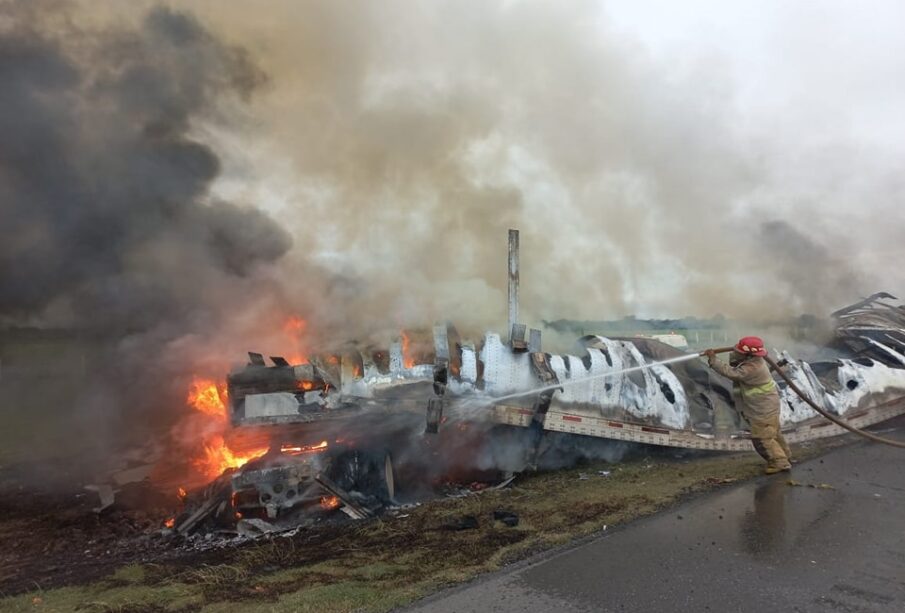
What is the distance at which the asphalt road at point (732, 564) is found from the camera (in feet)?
8.86

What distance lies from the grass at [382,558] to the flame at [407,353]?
142cm

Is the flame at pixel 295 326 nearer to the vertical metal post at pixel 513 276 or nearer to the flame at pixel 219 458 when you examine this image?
the flame at pixel 219 458

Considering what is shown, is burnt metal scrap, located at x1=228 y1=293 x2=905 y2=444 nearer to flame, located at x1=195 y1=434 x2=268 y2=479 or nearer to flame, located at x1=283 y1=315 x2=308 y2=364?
flame, located at x1=195 y1=434 x2=268 y2=479

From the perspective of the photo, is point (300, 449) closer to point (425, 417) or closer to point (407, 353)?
point (425, 417)

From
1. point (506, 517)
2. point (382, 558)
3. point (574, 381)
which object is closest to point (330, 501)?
point (382, 558)

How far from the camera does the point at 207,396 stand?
19.3 ft

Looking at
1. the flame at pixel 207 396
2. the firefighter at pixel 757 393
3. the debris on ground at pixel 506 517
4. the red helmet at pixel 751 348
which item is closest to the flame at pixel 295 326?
the flame at pixel 207 396

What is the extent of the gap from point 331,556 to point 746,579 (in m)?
2.68

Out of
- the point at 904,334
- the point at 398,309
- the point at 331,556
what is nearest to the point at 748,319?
the point at 904,334

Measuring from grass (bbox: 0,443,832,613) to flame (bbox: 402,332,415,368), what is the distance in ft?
4.67

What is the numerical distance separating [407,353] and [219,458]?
221 centimetres

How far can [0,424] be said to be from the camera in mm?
9453

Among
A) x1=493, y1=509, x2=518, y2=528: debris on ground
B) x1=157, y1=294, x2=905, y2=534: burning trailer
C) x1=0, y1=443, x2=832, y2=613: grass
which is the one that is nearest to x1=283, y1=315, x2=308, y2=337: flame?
x1=157, y1=294, x2=905, y2=534: burning trailer

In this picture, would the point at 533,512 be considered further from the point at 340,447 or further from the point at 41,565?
the point at 41,565
